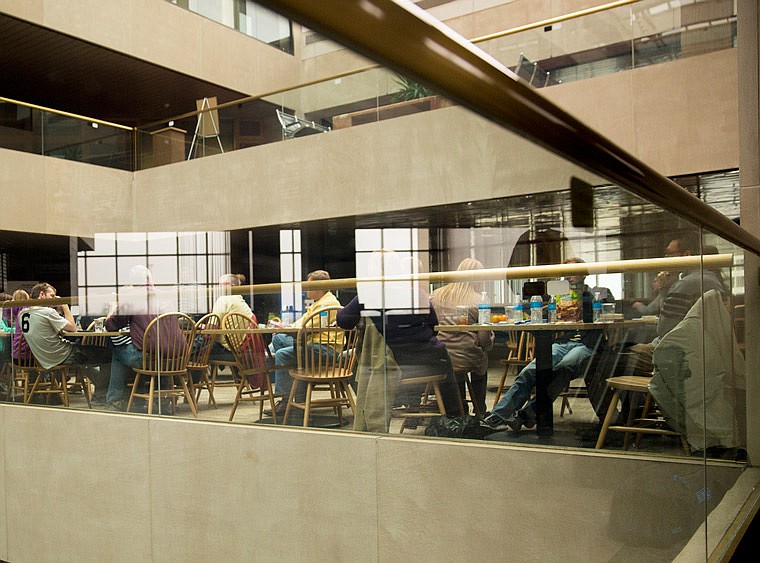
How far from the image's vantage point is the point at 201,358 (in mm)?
2133

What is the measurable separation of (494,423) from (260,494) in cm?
95

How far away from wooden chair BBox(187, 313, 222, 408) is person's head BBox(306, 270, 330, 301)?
0.47 metres

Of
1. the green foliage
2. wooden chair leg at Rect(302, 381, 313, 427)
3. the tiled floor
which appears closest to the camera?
the green foliage

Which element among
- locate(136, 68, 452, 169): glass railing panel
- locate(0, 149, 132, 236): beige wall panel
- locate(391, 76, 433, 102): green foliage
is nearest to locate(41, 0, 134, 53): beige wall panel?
locate(136, 68, 452, 169): glass railing panel

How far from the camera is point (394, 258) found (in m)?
1.45

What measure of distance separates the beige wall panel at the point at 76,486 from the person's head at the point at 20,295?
0.31 metres

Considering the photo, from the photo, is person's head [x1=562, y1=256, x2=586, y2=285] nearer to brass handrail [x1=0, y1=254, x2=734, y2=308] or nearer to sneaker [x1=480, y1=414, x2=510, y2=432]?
brass handrail [x1=0, y1=254, x2=734, y2=308]

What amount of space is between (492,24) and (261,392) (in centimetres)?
335

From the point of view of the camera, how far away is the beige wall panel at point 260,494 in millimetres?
1665

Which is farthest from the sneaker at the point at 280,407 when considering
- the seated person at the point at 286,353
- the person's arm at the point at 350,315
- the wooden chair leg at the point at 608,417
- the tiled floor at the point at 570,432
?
the wooden chair leg at the point at 608,417

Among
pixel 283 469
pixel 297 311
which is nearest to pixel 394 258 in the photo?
pixel 297 311

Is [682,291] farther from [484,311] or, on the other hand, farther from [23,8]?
[23,8]

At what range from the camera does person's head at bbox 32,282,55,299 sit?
1.57m

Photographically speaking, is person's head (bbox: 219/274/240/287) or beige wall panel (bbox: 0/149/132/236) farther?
person's head (bbox: 219/274/240/287)
